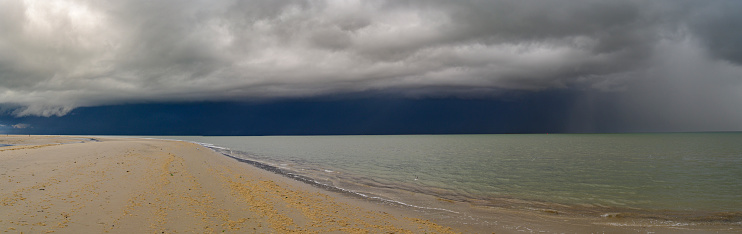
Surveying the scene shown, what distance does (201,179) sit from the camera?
20.7m

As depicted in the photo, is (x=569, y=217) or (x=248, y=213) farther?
(x=569, y=217)

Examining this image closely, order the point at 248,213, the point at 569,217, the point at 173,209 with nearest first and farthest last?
1. the point at 173,209
2. the point at 248,213
3. the point at 569,217

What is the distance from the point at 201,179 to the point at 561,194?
21.4m

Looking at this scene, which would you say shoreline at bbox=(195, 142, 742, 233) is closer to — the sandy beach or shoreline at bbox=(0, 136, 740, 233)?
shoreline at bbox=(0, 136, 740, 233)

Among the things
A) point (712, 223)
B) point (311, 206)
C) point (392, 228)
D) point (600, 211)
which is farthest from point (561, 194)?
point (311, 206)

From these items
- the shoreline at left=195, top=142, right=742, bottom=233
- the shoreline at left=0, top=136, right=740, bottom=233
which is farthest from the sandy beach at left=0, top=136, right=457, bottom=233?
the shoreline at left=195, top=142, right=742, bottom=233

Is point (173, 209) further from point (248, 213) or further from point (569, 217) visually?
point (569, 217)

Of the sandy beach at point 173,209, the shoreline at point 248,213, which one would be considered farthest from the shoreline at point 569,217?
the sandy beach at point 173,209

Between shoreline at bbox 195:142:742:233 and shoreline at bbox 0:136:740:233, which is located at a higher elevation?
shoreline at bbox 0:136:740:233

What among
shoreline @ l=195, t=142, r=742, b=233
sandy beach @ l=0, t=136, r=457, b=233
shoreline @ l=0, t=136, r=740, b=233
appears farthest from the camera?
shoreline @ l=195, t=142, r=742, b=233

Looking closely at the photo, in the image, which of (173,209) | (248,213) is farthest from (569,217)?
(173,209)

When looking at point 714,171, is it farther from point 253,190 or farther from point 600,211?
point 253,190

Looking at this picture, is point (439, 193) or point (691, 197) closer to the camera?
point (691, 197)

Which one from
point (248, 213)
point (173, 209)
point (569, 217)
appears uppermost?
point (173, 209)
